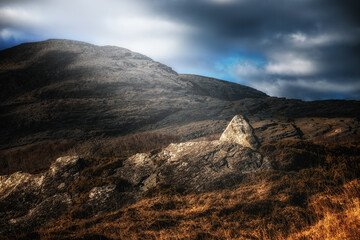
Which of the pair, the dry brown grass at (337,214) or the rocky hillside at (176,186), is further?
the rocky hillside at (176,186)

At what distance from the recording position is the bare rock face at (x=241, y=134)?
28.2 ft

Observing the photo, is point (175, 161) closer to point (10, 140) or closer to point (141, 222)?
point (141, 222)

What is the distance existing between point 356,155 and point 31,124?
→ 2974 cm

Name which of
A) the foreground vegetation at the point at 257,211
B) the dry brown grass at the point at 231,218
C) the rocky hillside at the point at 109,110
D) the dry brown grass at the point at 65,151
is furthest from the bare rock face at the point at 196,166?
the dry brown grass at the point at 65,151

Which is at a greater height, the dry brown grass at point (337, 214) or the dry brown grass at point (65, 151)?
the dry brown grass at point (337, 214)

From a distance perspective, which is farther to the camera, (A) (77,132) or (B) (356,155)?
(A) (77,132)

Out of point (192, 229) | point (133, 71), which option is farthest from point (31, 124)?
point (192, 229)

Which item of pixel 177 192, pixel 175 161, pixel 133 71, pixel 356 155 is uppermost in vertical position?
pixel 133 71

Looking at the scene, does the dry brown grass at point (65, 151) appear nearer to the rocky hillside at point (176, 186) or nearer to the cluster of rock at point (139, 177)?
the cluster of rock at point (139, 177)

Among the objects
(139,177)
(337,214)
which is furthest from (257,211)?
(139,177)

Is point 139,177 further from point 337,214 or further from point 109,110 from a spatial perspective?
point 109,110

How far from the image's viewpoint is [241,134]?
895 cm

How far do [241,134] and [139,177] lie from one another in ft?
15.1

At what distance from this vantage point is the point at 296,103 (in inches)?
1059
